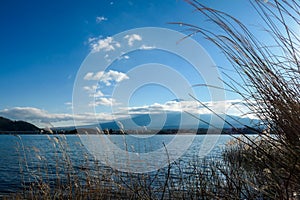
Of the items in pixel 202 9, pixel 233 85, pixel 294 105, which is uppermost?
pixel 202 9

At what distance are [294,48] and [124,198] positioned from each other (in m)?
4.67

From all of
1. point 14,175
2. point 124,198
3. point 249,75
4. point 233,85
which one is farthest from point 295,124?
point 14,175

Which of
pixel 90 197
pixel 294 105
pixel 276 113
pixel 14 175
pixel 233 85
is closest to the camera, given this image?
pixel 294 105

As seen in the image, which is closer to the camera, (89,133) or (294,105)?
(294,105)

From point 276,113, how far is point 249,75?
0.30 meters

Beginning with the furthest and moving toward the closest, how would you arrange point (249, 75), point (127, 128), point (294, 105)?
point (127, 128) < point (249, 75) < point (294, 105)

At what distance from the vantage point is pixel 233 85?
213 centimetres

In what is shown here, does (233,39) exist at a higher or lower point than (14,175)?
higher

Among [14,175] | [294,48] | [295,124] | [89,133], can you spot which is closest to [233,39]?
[294,48]

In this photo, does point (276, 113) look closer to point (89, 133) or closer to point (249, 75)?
point (249, 75)

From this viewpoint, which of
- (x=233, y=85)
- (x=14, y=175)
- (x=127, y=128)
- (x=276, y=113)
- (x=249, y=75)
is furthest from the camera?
(x=14, y=175)

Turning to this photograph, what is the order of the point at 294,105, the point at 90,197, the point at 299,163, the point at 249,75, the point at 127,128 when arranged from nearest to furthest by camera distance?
the point at 299,163
the point at 294,105
the point at 249,75
the point at 90,197
the point at 127,128

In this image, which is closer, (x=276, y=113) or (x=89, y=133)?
(x=276, y=113)

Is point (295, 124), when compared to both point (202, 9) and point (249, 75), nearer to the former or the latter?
point (249, 75)
